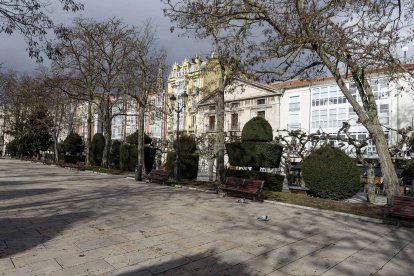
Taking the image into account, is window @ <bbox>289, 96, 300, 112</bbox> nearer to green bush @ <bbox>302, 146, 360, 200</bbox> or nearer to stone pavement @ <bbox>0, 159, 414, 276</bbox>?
green bush @ <bbox>302, 146, 360, 200</bbox>

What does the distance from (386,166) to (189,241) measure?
7937 millimetres

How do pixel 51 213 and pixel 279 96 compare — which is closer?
pixel 51 213

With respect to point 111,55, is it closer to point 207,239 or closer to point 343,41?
point 343,41

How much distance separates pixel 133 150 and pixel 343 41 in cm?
1902

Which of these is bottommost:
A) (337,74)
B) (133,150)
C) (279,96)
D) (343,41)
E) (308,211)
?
(308,211)

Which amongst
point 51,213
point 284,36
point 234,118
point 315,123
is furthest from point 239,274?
point 234,118

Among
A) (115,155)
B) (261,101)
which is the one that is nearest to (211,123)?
(261,101)

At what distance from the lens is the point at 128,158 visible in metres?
26.5

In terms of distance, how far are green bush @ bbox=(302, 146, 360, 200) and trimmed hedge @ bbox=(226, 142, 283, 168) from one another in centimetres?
206

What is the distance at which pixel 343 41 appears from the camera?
10.5m

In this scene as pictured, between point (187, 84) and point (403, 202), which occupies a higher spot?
point (187, 84)

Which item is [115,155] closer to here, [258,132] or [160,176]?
[160,176]

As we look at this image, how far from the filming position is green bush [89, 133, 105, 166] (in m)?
32.1

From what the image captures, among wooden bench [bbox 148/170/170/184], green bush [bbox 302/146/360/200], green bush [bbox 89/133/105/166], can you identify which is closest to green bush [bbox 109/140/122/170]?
green bush [bbox 89/133/105/166]
